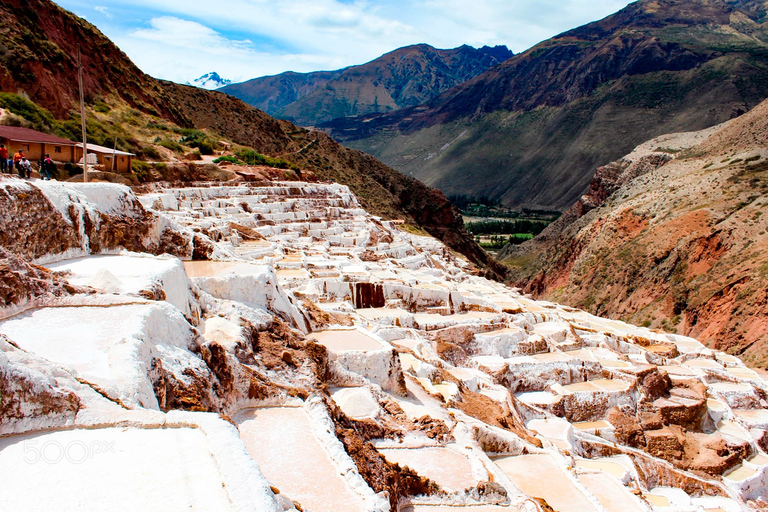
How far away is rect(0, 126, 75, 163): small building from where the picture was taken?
16938 millimetres

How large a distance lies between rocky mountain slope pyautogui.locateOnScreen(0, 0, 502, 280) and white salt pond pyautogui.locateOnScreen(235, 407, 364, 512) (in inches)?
1258

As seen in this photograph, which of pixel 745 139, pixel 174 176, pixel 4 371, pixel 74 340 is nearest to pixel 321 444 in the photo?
pixel 74 340

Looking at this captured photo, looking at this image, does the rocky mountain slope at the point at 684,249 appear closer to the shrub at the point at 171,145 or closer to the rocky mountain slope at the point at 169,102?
the rocky mountain slope at the point at 169,102

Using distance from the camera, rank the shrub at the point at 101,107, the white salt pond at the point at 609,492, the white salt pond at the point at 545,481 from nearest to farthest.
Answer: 1. the white salt pond at the point at 545,481
2. the white salt pond at the point at 609,492
3. the shrub at the point at 101,107

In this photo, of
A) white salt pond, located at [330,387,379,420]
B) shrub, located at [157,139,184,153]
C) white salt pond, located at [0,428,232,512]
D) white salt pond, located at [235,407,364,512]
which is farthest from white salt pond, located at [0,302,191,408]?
shrub, located at [157,139,184,153]

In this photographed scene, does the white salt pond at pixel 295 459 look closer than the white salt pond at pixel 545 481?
Yes

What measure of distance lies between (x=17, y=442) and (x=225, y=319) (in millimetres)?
4238

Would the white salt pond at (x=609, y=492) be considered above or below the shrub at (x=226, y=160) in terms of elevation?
below

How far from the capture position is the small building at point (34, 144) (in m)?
16.9

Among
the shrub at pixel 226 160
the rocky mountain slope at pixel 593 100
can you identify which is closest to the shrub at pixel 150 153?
the shrub at pixel 226 160

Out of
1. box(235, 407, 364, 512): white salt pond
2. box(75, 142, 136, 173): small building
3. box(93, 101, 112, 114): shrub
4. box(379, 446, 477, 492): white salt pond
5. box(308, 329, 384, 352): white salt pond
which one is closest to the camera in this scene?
box(235, 407, 364, 512): white salt pond

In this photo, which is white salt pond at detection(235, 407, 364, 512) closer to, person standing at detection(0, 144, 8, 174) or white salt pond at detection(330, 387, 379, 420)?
white salt pond at detection(330, 387, 379, 420)

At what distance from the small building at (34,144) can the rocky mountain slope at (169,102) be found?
43.0ft

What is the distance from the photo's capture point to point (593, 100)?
486 feet
